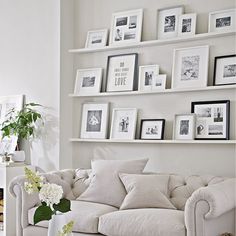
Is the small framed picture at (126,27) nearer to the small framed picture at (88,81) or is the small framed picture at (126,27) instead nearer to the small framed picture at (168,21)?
the small framed picture at (168,21)

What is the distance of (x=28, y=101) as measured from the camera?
5301mm

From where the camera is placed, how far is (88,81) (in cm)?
500

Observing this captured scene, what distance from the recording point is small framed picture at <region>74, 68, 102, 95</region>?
493 cm

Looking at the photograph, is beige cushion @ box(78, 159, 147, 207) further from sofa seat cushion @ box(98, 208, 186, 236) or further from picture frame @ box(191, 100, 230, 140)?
picture frame @ box(191, 100, 230, 140)

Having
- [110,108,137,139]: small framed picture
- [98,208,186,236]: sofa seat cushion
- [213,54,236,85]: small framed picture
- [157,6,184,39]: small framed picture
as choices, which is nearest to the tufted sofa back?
[98,208,186,236]: sofa seat cushion

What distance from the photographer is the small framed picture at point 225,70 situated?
165 inches

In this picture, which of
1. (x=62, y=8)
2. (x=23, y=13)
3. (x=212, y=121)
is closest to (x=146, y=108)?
(x=212, y=121)

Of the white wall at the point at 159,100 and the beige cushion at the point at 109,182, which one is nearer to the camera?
the beige cushion at the point at 109,182

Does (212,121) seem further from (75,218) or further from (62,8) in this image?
(62,8)

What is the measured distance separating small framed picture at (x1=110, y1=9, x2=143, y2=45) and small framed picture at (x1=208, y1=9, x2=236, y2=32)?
2.35ft

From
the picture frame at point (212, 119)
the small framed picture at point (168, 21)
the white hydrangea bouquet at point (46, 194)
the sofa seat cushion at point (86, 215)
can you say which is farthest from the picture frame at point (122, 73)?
the white hydrangea bouquet at point (46, 194)

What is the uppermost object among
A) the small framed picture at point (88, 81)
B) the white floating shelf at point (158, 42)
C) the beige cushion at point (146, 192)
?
the white floating shelf at point (158, 42)

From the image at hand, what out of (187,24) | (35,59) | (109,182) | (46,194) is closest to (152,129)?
(109,182)

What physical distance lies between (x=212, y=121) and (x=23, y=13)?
2474mm
